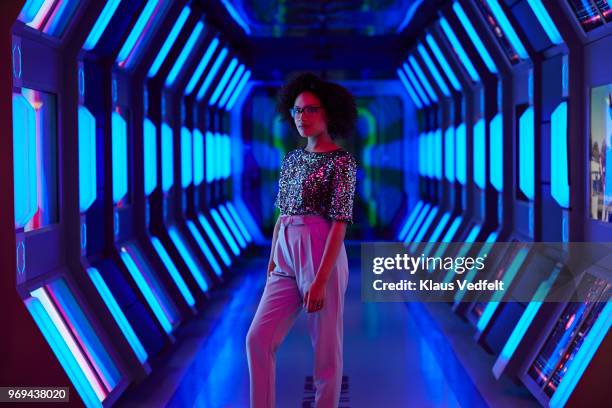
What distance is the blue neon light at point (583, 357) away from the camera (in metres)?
3.50

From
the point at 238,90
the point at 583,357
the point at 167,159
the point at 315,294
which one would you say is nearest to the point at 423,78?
the point at 238,90

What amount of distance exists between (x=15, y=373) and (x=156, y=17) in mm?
3056

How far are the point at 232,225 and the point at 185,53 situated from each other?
13.3ft

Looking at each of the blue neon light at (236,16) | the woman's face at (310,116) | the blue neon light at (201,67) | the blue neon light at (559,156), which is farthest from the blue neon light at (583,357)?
the blue neon light at (201,67)

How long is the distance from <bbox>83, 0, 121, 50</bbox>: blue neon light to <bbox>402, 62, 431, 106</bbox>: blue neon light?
20.6ft

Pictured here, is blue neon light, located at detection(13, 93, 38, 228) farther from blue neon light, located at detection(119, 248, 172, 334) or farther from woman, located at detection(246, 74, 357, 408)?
blue neon light, located at detection(119, 248, 172, 334)

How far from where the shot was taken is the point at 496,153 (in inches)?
261

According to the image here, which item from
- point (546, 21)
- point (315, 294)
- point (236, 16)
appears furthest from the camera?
point (236, 16)

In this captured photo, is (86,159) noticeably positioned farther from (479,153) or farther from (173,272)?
(479,153)

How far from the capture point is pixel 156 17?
18.6 feet

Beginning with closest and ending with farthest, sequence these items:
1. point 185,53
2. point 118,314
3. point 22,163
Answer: point 22,163 < point 118,314 < point 185,53

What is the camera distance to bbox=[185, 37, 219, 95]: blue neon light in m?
8.05

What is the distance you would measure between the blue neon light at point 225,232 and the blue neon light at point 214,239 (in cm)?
46

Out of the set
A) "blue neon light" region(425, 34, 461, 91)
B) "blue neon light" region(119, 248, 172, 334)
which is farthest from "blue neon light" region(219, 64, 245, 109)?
"blue neon light" region(119, 248, 172, 334)
